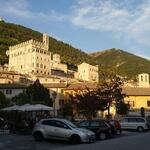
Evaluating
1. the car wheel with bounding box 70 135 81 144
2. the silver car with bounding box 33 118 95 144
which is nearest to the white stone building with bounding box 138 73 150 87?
the silver car with bounding box 33 118 95 144

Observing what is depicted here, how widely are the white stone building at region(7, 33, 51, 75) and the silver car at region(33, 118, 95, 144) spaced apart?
14879 centimetres

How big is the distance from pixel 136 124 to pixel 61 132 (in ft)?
64.5

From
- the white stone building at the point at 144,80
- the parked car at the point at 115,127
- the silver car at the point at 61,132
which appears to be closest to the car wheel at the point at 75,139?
the silver car at the point at 61,132

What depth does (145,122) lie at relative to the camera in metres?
44.3

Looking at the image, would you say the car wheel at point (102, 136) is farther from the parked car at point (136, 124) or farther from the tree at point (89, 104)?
the tree at point (89, 104)

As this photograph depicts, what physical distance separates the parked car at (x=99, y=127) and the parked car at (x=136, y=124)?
502 inches

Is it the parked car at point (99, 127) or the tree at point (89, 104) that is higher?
the tree at point (89, 104)

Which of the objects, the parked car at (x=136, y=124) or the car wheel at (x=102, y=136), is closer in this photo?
the car wheel at (x=102, y=136)

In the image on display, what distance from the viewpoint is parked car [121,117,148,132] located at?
44.1 meters

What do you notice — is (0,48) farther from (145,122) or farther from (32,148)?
(32,148)

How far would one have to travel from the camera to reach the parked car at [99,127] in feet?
102

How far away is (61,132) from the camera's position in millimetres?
26344

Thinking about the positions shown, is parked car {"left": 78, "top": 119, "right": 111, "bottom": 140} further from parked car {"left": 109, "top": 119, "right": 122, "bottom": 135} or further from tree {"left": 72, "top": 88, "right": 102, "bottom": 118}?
tree {"left": 72, "top": 88, "right": 102, "bottom": 118}

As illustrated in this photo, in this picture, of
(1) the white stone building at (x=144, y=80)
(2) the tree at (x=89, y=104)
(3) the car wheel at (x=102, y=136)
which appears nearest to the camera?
(3) the car wheel at (x=102, y=136)
